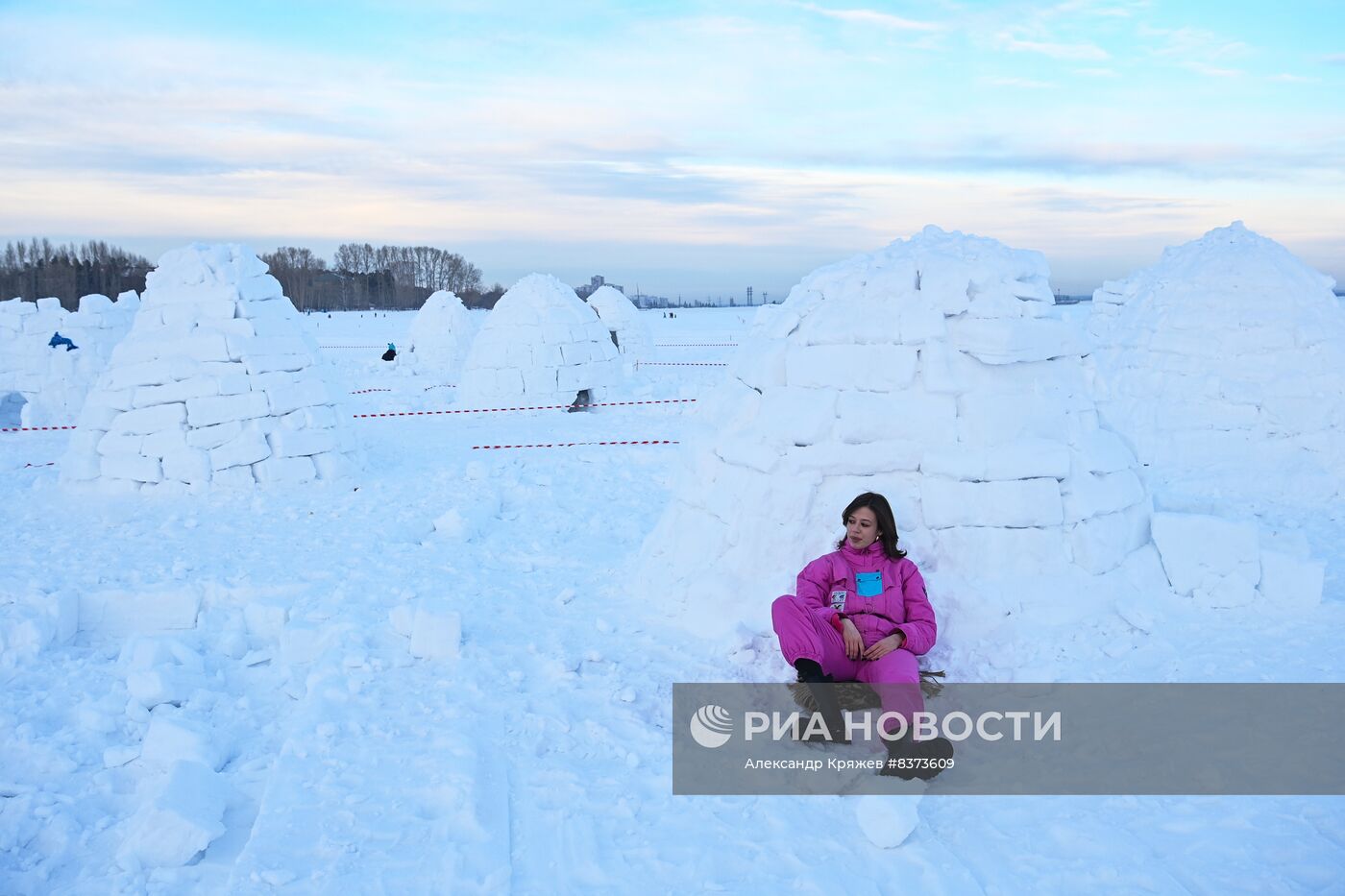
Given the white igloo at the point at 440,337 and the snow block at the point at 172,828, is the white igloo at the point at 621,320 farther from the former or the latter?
the snow block at the point at 172,828

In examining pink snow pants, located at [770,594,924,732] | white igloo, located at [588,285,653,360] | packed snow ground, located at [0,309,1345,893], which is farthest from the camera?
white igloo, located at [588,285,653,360]

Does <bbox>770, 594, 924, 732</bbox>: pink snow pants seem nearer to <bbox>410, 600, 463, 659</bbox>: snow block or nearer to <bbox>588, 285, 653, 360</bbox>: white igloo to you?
<bbox>410, 600, 463, 659</bbox>: snow block

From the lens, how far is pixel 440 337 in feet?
60.1

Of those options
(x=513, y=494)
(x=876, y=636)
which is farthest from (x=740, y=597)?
(x=513, y=494)

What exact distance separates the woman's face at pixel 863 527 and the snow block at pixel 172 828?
241 centimetres

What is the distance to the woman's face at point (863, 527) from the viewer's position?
3.53 m

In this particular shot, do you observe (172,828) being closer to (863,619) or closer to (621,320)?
(863,619)

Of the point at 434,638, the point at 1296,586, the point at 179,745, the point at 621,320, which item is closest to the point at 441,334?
the point at 621,320

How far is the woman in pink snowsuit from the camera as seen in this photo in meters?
3.15

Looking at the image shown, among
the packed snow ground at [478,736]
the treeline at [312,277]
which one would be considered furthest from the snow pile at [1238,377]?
the treeline at [312,277]

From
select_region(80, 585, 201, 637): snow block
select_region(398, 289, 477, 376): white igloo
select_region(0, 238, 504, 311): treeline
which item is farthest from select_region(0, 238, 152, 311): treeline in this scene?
select_region(80, 585, 201, 637): snow block

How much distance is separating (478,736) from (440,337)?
1593 cm

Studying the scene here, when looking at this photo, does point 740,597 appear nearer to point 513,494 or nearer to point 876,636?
point 876,636

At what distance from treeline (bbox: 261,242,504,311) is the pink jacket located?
44282 mm
